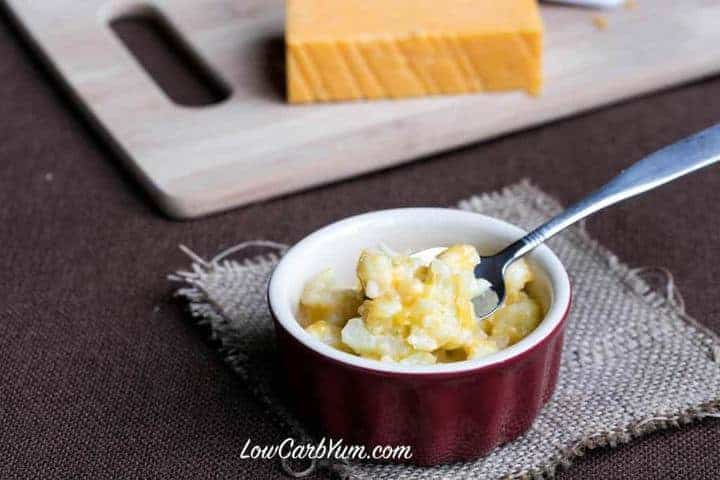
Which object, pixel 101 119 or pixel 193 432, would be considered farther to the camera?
pixel 101 119

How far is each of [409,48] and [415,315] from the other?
26.5 inches

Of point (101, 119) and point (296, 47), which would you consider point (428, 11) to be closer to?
point (296, 47)

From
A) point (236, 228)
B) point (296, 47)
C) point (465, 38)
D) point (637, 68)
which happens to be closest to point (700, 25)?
point (637, 68)

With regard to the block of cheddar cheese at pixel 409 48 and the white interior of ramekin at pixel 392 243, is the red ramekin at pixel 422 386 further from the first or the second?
the block of cheddar cheese at pixel 409 48

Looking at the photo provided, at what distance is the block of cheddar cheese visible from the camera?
1515 mm

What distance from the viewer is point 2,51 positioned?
1.80 metres

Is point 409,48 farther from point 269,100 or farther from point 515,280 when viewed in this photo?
→ point 515,280

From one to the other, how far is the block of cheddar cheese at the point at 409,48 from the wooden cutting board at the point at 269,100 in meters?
0.02

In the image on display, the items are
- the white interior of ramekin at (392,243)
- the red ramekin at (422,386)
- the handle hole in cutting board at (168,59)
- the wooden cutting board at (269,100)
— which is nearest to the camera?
the red ramekin at (422,386)

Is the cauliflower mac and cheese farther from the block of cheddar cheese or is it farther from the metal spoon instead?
the block of cheddar cheese

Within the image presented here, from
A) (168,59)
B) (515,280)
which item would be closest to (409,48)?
(168,59)

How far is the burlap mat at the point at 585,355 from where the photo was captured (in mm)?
1006

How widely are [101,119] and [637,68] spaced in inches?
31.0

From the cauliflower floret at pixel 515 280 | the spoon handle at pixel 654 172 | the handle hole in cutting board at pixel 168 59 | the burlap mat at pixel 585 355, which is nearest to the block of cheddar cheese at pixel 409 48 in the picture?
the handle hole in cutting board at pixel 168 59
